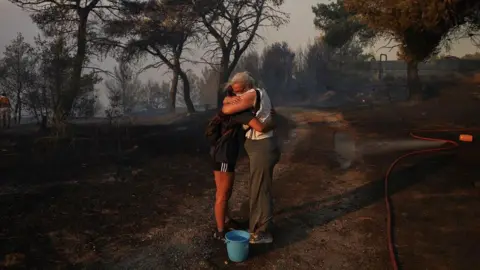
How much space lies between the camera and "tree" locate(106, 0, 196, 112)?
17562mm

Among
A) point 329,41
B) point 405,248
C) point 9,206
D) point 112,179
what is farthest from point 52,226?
point 329,41

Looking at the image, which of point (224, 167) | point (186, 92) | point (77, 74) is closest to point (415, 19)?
point (224, 167)

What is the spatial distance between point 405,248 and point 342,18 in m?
20.7

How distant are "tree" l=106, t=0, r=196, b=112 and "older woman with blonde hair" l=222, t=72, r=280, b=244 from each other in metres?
14.4

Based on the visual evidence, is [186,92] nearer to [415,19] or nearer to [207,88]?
[415,19]

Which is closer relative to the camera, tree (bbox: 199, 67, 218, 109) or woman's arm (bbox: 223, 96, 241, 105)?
woman's arm (bbox: 223, 96, 241, 105)

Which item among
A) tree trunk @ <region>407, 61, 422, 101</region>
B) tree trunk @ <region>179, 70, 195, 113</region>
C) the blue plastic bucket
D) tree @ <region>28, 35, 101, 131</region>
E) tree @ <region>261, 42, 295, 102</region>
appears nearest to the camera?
the blue plastic bucket

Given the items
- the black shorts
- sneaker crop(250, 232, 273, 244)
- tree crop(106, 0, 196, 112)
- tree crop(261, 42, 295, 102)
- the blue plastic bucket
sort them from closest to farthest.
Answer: the blue plastic bucket → sneaker crop(250, 232, 273, 244) → the black shorts → tree crop(106, 0, 196, 112) → tree crop(261, 42, 295, 102)

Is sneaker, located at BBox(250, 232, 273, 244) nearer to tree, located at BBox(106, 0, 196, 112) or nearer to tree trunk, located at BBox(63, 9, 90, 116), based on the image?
tree trunk, located at BBox(63, 9, 90, 116)

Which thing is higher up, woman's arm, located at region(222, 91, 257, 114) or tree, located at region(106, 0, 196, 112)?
tree, located at region(106, 0, 196, 112)

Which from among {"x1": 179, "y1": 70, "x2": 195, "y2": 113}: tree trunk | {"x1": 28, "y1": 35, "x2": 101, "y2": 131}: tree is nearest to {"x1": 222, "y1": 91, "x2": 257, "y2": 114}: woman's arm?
{"x1": 28, "y1": 35, "x2": 101, "y2": 131}: tree

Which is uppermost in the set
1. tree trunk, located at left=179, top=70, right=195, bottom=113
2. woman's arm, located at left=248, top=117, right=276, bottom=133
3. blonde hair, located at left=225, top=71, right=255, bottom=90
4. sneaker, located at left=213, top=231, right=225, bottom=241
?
tree trunk, located at left=179, top=70, right=195, bottom=113

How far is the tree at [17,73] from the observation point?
14188 mm

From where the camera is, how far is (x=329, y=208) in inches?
204
